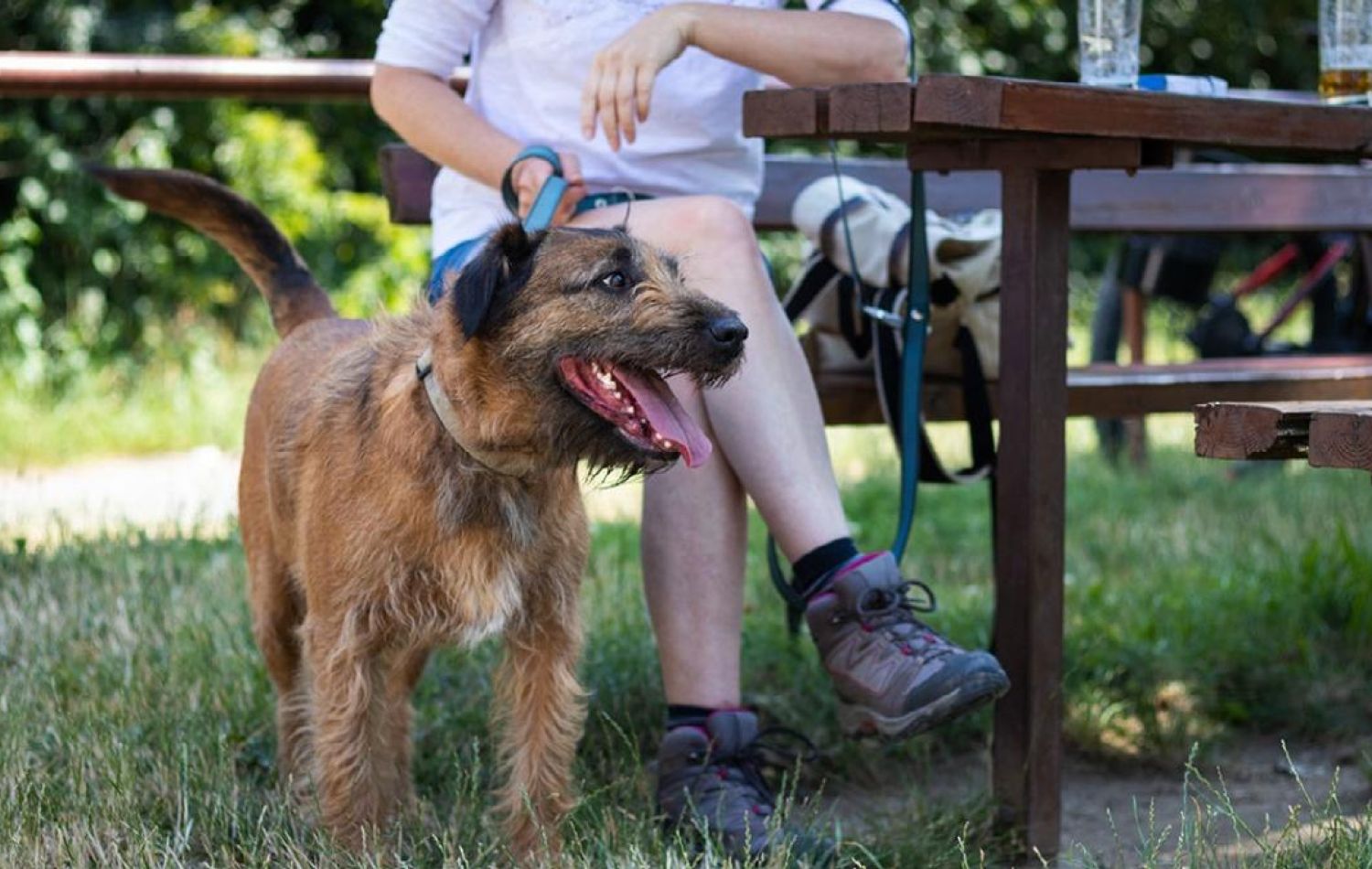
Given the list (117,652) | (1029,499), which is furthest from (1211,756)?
(117,652)

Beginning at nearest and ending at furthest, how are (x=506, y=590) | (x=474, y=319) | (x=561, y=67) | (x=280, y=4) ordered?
(x=474, y=319), (x=506, y=590), (x=561, y=67), (x=280, y=4)

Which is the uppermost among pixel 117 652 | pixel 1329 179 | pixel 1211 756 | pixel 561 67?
pixel 561 67

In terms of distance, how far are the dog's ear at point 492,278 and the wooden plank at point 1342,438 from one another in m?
1.25

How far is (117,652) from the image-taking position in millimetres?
4043

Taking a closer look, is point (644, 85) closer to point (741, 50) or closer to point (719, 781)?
point (741, 50)

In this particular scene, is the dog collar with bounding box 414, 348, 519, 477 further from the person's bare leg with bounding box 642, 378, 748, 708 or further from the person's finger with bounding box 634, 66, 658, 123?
the person's finger with bounding box 634, 66, 658, 123

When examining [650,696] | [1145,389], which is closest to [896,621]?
[650,696]

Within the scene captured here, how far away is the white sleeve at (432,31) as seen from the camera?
3.73 metres

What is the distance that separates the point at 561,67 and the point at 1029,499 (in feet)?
4.29

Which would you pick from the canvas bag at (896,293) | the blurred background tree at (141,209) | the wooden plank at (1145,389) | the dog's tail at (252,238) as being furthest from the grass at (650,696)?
the blurred background tree at (141,209)

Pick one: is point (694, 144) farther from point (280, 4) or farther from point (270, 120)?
point (280, 4)

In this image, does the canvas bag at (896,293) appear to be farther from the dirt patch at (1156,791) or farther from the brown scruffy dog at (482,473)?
the brown scruffy dog at (482,473)

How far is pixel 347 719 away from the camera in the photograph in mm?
3125

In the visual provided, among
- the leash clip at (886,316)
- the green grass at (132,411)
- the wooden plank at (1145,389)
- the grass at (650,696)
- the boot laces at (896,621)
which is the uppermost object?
the leash clip at (886,316)
